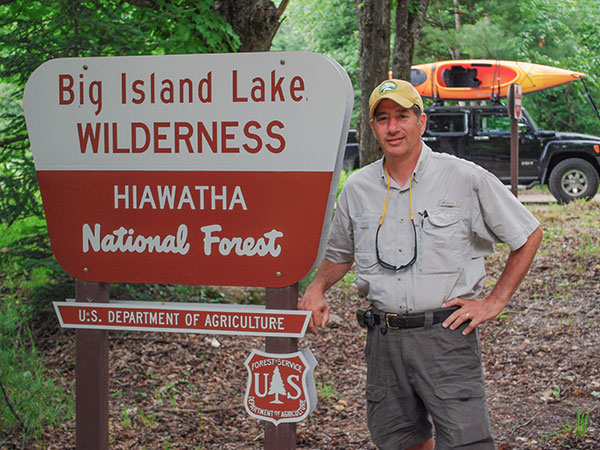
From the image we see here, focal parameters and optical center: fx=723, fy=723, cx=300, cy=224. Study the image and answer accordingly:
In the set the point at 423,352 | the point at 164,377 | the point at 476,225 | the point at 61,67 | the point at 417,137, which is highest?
the point at 61,67

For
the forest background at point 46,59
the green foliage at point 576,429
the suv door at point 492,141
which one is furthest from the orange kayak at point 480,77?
the green foliage at point 576,429

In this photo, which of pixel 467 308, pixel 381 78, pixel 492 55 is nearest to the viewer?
pixel 467 308

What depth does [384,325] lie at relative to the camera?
2.87 metres

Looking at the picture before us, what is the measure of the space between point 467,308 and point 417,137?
2.29ft

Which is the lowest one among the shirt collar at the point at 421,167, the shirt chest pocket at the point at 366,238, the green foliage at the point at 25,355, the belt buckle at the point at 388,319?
the green foliage at the point at 25,355

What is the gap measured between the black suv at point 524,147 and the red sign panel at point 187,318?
11449 mm

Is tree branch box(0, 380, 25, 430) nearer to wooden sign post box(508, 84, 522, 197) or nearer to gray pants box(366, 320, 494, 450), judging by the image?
gray pants box(366, 320, 494, 450)

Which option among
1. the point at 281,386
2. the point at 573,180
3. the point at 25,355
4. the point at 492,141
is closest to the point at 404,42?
the point at 492,141

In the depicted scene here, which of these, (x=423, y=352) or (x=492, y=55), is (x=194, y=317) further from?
(x=492, y=55)

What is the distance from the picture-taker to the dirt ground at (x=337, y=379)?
4293mm

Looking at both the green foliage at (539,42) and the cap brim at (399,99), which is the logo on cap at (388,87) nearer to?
the cap brim at (399,99)

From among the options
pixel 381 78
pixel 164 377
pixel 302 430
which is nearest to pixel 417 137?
pixel 302 430

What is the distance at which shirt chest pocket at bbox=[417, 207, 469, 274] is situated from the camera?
9.14 ft

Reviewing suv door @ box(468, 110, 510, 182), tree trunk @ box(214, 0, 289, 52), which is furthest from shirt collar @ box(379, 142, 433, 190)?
suv door @ box(468, 110, 510, 182)
